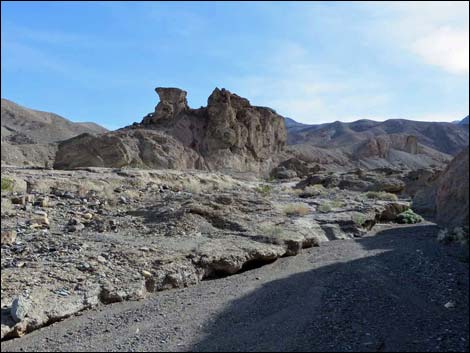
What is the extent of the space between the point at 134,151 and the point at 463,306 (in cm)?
3491

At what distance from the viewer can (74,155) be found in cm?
3775

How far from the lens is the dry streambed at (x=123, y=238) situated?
6375 millimetres

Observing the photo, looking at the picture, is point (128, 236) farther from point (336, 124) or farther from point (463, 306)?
point (336, 124)

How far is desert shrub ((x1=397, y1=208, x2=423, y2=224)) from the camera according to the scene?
581 inches

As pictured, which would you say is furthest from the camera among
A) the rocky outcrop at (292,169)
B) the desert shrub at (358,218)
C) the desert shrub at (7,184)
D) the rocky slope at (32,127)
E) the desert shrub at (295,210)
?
the rocky slope at (32,127)

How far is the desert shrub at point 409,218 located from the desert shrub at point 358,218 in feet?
7.47

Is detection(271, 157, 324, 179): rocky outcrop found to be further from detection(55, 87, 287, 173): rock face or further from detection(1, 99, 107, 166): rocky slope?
detection(1, 99, 107, 166): rocky slope

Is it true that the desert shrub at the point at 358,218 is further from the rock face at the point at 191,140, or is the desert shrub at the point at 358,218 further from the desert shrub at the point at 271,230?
the rock face at the point at 191,140

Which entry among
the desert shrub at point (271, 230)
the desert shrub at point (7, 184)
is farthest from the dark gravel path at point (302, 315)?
the desert shrub at point (7, 184)

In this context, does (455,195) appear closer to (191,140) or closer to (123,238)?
(123,238)

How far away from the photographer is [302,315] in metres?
5.64

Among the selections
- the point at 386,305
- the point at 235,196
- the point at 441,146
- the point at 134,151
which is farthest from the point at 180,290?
the point at 441,146

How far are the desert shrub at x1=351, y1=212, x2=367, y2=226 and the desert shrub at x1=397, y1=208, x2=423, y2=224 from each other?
2.28 meters

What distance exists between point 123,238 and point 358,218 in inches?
265
